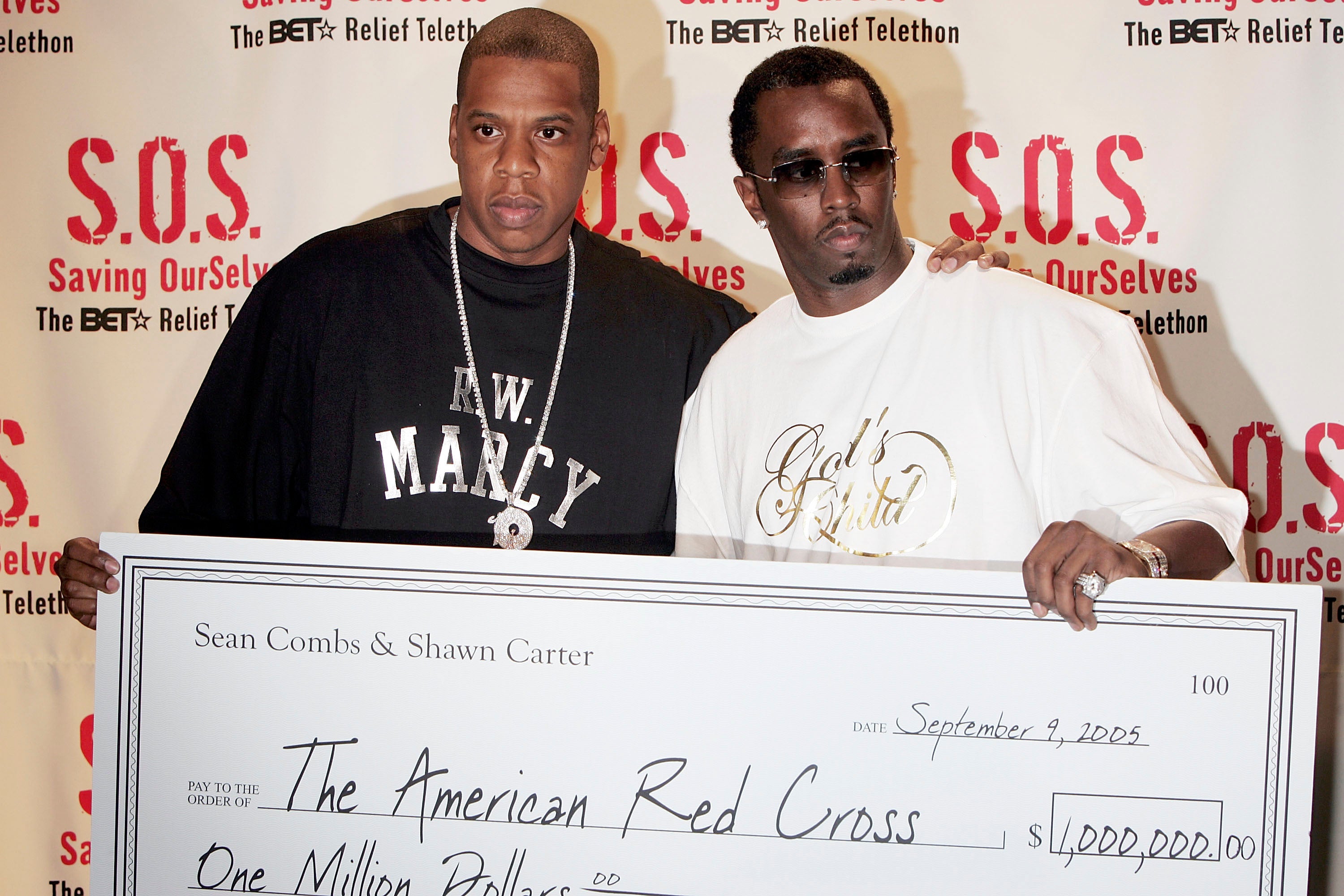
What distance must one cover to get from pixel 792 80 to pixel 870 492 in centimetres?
80

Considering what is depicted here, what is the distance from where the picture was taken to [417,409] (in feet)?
6.85

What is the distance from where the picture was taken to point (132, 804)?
1610mm

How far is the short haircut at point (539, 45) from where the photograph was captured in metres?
2.09

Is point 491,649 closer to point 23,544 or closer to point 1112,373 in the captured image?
point 1112,373

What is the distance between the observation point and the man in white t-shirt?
165 centimetres

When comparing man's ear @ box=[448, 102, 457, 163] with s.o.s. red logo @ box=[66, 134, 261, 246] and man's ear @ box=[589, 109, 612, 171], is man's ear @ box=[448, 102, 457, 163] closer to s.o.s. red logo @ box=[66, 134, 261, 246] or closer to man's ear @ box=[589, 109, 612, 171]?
man's ear @ box=[589, 109, 612, 171]

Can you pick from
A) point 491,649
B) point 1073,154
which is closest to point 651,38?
point 1073,154

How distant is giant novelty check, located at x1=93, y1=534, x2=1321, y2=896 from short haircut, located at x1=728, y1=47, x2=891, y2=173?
36.7 inches

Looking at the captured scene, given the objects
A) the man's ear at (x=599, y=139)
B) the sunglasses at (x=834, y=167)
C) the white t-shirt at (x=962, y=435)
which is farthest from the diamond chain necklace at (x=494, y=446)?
the sunglasses at (x=834, y=167)

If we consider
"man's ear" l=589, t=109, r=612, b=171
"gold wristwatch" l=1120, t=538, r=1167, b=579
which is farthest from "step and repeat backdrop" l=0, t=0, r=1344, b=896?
"gold wristwatch" l=1120, t=538, r=1167, b=579

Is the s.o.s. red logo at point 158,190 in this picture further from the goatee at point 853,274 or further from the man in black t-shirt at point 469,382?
the goatee at point 853,274

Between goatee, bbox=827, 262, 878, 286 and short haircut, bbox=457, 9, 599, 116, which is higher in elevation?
short haircut, bbox=457, 9, 599, 116

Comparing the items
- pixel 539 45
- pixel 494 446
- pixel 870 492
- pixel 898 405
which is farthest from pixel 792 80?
pixel 494 446

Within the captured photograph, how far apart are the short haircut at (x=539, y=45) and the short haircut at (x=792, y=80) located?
0.31 meters
